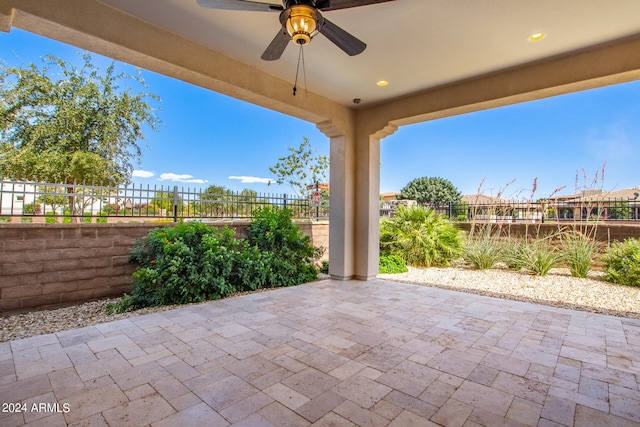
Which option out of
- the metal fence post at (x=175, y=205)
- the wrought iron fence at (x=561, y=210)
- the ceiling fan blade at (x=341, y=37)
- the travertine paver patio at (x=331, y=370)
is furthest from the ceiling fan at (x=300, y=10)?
the wrought iron fence at (x=561, y=210)

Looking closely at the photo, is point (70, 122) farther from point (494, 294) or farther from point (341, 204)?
point (494, 294)

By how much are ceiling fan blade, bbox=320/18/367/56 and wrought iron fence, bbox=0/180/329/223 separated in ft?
11.9

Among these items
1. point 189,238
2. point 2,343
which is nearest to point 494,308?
point 189,238

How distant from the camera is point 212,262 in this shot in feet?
13.7

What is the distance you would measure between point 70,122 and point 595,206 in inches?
497

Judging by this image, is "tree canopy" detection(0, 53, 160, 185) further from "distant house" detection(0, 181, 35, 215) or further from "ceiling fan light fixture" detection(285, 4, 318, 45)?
"ceiling fan light fixture" detection(285, 4, 318, 45)

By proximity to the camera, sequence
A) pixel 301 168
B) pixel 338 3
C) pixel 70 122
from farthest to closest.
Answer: pixel 301 168 → pixel 70 122 → pixel 338 3

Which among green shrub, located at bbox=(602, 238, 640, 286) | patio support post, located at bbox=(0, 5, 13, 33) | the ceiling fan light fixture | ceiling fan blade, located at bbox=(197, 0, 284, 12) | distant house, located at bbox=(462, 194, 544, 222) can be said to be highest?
patio support post, located at bbox=(0, 5, 13, 33)

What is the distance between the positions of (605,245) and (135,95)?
12500 mm

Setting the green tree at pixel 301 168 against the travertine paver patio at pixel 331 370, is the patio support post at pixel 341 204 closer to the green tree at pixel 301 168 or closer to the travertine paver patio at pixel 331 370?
the travertine paver patio at pixel 331 370

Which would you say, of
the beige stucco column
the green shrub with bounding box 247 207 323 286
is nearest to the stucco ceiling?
the beige stucco column

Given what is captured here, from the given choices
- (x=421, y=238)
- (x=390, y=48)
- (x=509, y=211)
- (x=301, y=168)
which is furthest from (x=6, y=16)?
(x=301, y=168)

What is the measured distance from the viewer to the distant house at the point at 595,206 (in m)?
5.93

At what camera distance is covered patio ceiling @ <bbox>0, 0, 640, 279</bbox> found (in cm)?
260
